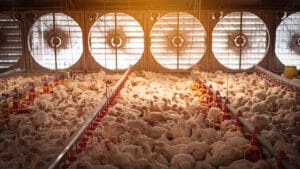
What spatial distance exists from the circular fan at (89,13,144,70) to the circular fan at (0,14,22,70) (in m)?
2.50

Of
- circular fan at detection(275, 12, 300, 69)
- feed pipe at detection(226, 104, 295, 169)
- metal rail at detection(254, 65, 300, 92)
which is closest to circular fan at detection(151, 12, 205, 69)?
Result: metal rail at detection(254, 65, 300, 92)

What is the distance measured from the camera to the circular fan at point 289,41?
13.2 metres

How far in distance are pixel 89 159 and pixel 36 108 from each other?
3.79 m

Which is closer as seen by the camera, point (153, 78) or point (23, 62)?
point (153, 78)

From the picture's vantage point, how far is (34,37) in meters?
13.4

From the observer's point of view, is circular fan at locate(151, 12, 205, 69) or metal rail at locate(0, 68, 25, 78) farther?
circular fan at locate(151, 12, 205, 69)

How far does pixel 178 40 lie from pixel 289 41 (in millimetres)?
3861

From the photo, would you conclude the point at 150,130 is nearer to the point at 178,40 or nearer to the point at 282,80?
the point at 282,80

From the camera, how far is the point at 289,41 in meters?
13.3

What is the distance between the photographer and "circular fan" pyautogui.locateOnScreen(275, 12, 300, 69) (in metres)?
13.2

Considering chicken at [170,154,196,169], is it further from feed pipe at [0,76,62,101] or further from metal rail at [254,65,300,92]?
metal rail at [254,65,300,92]

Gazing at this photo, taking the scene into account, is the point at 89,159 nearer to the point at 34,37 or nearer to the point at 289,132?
the point at 289,132

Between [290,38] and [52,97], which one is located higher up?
[290,38]

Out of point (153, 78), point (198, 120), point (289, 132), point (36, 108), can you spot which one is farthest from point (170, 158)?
point (153, 78)
